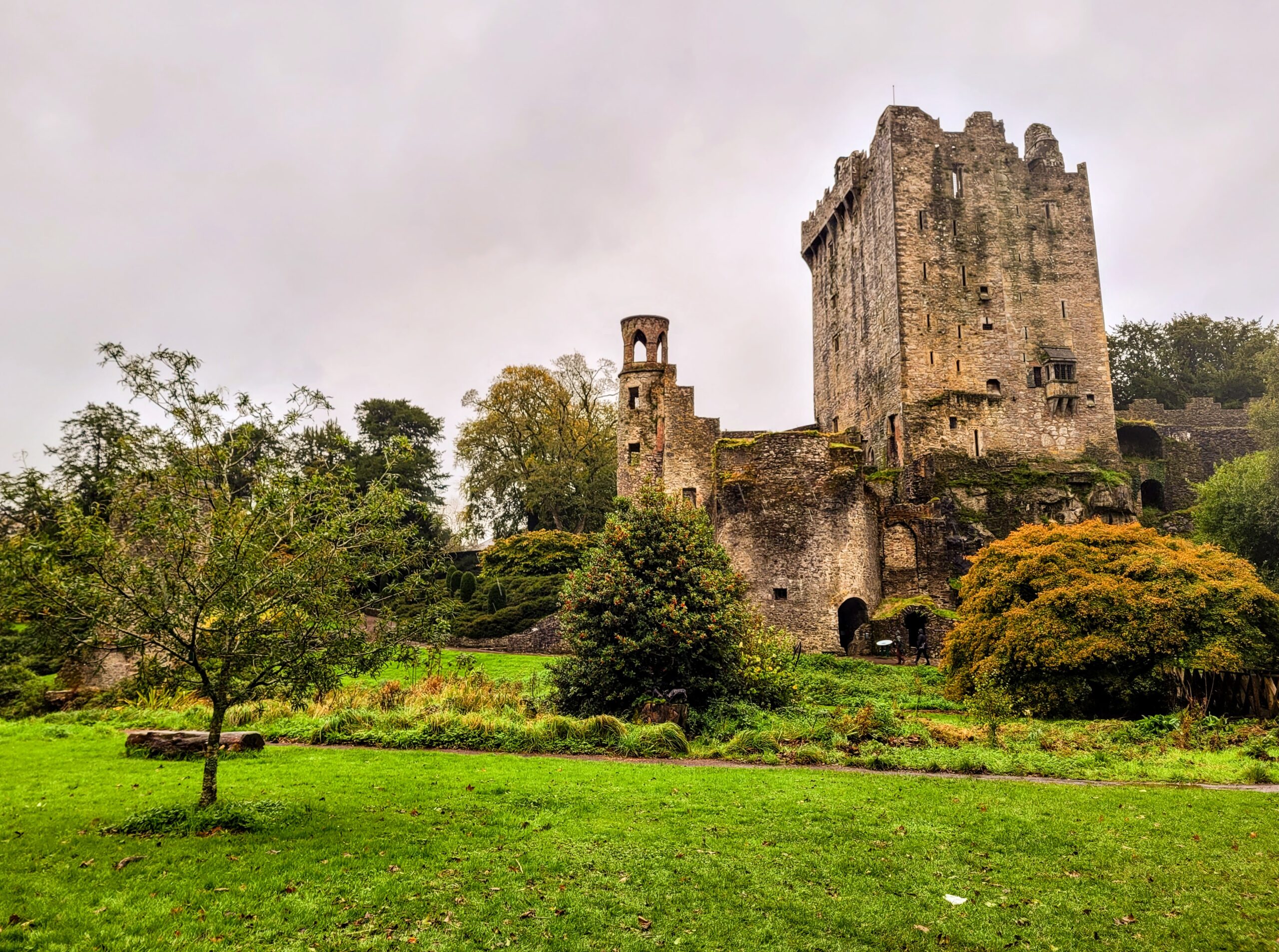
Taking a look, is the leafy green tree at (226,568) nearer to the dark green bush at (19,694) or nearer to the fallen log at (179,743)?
the fallen log at (179,743)

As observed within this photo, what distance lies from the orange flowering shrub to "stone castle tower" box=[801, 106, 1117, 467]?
1741 centimetres

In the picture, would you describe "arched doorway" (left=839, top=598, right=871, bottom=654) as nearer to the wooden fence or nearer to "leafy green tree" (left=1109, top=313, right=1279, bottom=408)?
the wooden fence

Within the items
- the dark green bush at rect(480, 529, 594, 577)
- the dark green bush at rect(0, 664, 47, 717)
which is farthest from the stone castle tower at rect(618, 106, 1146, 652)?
the dark green bush at rect(0, 664, 47, 717)

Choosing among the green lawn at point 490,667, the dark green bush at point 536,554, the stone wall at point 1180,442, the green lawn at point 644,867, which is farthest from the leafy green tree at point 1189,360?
the green lawn at point 644,867

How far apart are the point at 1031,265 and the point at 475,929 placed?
1626 inches

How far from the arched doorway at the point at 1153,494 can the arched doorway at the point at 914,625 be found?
70.8ft

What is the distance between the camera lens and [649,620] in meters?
16.2

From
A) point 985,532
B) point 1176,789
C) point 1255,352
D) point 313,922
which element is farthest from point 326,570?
point 1255,352

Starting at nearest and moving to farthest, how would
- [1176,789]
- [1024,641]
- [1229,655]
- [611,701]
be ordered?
[1176,789] → [1229,655] → [611,701] → [1024,641]

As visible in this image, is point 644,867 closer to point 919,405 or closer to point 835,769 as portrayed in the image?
point 835,769

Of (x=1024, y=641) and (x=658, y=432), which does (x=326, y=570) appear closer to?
(x=1024, y=641)

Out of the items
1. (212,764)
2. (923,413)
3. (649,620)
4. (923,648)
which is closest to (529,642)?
(923,648)

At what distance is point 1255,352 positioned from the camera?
50844mm

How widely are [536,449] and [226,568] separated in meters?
38.0
